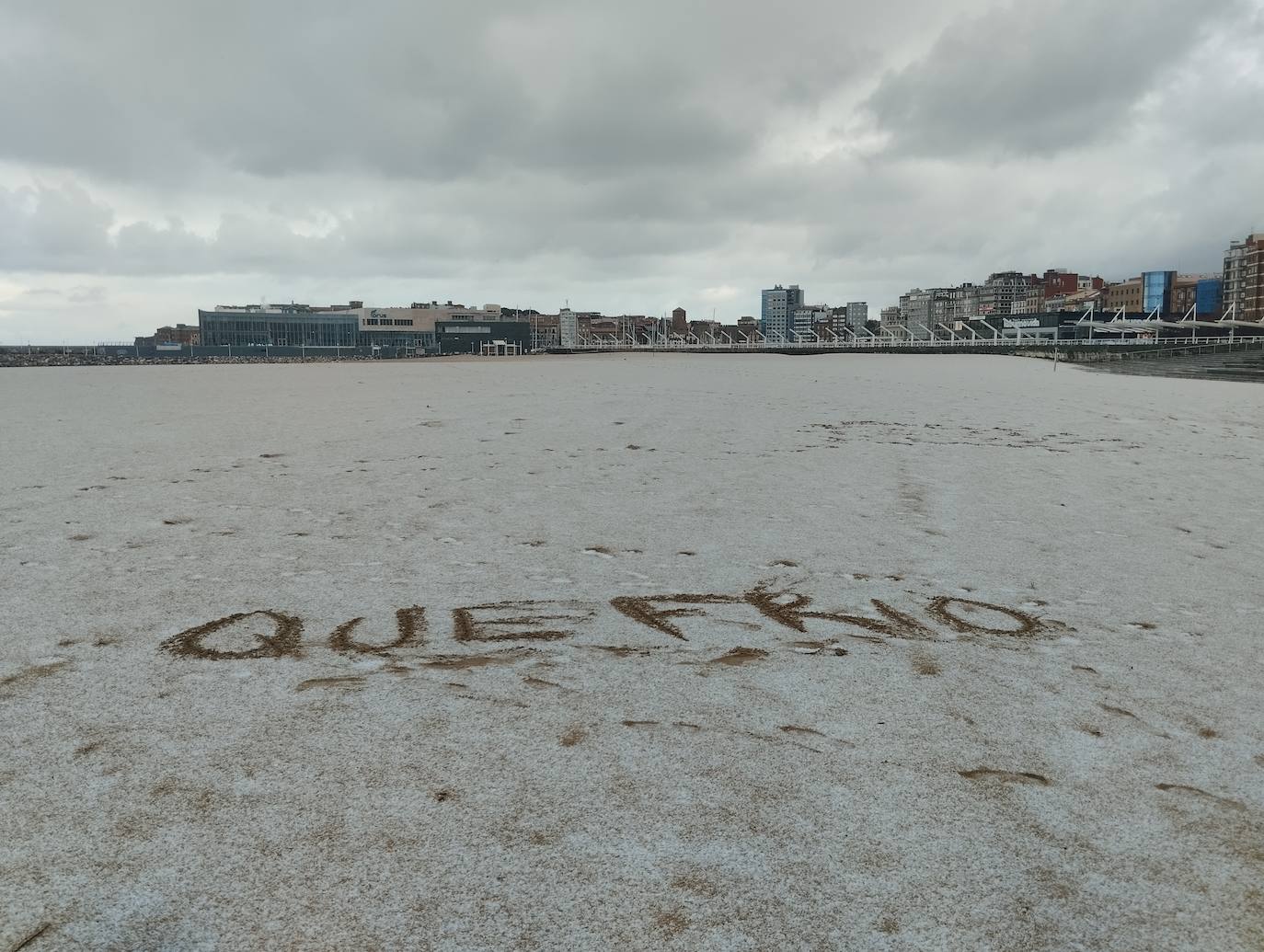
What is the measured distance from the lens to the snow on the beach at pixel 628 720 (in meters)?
1.91

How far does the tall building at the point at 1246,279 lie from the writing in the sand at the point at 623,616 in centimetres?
14406

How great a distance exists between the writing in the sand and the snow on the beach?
0.09 feet

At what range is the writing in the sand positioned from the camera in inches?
141

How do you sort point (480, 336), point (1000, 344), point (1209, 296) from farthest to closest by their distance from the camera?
point (480, 336) → point (1209, 296) → point (1000, 344)

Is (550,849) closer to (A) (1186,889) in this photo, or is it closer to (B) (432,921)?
(B) (432,921)

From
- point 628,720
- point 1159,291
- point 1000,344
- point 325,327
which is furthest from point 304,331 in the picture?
point 628,720

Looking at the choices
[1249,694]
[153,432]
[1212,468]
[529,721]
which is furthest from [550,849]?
[153,432]

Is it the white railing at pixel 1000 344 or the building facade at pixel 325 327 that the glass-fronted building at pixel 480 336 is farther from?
the white railing at pixel 1000 344

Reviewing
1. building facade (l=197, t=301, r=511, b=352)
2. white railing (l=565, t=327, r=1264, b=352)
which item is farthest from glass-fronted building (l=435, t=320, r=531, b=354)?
white railing (l=565, t=327, r=1264, b=352)

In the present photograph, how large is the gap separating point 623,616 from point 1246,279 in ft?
524

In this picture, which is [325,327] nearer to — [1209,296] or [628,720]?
[1209,296]

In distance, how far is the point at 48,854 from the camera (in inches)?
81.0

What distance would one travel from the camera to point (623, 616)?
13.3 feet

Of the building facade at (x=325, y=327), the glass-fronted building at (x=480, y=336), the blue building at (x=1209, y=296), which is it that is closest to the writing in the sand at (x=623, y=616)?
the glass-fronted building at (x=480, y=336)
